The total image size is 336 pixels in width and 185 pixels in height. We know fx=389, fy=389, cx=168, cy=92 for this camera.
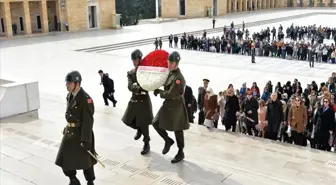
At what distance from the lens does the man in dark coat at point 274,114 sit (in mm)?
7215

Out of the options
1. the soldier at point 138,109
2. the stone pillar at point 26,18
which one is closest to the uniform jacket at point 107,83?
the soldier at point 138,109

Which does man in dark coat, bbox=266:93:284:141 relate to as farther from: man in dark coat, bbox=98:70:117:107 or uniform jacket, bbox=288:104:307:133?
man in dark coat, bbox=98:70:117:107

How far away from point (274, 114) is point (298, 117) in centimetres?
46

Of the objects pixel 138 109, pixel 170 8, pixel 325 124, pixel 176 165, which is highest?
pixel 170 8

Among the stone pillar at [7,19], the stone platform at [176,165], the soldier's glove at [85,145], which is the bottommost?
the stone platform at [176,165]

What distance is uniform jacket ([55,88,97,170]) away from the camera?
4.35m

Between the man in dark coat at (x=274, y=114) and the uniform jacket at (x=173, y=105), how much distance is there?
8.20ft

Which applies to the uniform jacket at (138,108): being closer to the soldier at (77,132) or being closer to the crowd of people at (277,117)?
the soldier at (77,132)

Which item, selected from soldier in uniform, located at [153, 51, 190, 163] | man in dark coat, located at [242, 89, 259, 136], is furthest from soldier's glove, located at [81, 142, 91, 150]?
man in dark coat, located at [242, 89, 259, 136]

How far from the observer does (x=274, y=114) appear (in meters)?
7.24

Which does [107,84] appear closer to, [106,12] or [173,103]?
[173,103]

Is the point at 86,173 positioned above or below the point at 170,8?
below

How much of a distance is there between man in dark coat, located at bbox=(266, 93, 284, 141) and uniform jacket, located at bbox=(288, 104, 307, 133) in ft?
0.73

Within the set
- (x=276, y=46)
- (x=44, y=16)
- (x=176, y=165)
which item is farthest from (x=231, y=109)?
(x=44, y=16)
